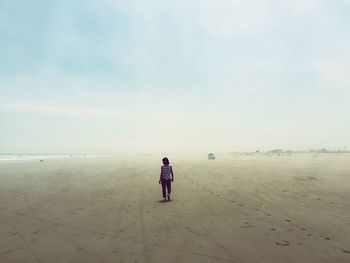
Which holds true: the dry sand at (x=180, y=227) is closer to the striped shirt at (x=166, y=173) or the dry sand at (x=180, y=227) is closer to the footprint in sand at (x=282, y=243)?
the footprint in sand at (x=282, y=243)

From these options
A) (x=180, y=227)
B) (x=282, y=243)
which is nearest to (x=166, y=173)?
(x=180, y=227)

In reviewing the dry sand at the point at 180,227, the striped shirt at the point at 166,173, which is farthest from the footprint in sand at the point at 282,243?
the striped shirt at the point at 166,173

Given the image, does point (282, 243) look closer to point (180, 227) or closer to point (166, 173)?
point (180, 227)

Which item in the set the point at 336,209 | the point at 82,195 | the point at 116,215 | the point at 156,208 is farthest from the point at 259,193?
the point at 82,195

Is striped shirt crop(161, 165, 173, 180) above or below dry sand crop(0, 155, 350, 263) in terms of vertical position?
above

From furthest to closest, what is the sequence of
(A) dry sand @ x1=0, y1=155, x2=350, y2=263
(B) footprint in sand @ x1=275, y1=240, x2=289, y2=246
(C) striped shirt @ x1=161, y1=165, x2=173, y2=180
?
(C) striped shirt @ x1=161, y1=165, x2=173, y2=180
(B) footprint in sand @ x1=275, y1=240, x2=289, y2=246
(A) dry sand @ x1=0, y1=155, x2=350, y2=263

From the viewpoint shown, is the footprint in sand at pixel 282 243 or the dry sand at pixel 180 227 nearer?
the dry sand at pixel 180 227

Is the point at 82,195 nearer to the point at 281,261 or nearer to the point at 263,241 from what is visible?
the point at 263,241

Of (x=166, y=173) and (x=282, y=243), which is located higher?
(x=166, y=173)

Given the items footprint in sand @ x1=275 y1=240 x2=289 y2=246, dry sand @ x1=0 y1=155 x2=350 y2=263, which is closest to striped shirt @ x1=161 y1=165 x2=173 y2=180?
dry sand @ x1=0 y1=155 x2=350 y2=263

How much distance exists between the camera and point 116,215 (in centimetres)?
1267

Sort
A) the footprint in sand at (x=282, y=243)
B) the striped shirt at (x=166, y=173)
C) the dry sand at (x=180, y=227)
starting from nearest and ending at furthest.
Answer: the dry sand at (x=180, y=227), the footprint in sand at (x=282, y=243), the striped shirt at (x=166, y=173)

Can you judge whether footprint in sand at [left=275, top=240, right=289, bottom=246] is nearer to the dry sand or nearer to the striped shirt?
the dry sand

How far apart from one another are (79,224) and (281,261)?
6.96 m
